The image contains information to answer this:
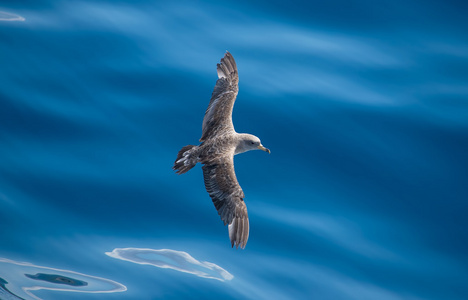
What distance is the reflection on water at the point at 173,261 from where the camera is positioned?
296 inches

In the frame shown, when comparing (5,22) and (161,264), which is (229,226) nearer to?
(161,264)

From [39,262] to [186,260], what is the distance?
1728 mm

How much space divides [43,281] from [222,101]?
3190mm

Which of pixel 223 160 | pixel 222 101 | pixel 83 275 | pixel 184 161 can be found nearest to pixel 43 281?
pixel 83 275

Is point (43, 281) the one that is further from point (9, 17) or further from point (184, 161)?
point (9, 17)

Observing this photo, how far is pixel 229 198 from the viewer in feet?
23.8

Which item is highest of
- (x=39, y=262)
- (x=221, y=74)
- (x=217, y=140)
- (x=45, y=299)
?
(x=221, y=74)

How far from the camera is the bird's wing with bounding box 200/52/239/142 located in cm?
817

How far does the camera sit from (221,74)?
28.9 feet

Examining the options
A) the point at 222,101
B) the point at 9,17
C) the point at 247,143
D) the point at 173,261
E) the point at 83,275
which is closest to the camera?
the point at 83,275

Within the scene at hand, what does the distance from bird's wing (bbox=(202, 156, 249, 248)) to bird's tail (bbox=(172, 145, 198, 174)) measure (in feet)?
0.53

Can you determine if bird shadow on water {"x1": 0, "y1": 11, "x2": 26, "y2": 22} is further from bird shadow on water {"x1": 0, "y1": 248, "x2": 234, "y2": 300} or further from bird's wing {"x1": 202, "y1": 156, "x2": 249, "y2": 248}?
bird's wing {"x1": 202, "y1": 156, "x2": 249, "y2": 248}

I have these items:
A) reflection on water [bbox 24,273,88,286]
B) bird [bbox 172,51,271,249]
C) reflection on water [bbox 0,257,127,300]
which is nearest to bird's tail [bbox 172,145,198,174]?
bird [bbox 172,51,271,249]

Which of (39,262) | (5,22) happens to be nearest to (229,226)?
(39,262)
